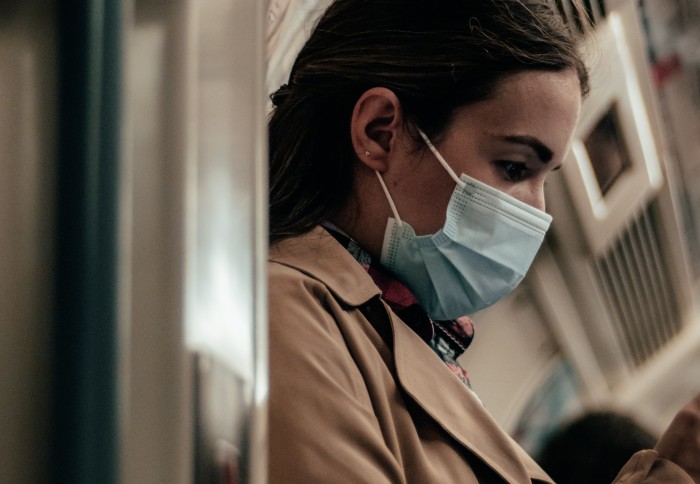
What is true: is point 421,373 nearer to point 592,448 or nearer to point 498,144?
point 498,144

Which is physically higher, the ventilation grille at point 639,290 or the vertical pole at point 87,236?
the vertical pole at point 87,236

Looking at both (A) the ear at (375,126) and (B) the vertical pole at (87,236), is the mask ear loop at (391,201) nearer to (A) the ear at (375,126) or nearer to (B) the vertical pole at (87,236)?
(A) the ear at (375,126)

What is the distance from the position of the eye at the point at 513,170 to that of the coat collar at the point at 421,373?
330 mm

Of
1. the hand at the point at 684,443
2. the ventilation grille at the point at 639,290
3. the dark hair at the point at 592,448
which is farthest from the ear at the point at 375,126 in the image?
the ventilation grille at the point at 639,290

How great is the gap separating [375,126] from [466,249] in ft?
0.86

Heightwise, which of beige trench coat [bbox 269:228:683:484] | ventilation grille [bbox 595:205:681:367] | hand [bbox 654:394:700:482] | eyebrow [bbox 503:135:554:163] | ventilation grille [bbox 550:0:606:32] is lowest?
ventilation grille [bbox 595:205:681:367]

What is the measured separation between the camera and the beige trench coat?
101 centimetres

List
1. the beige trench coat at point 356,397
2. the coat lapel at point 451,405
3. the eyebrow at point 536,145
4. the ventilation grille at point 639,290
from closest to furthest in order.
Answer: the beige trench coat at point 356,397 → the coat lapel at point 451,405 → the eyebrow at point 536,145 → the ventilation grille at point 639,290

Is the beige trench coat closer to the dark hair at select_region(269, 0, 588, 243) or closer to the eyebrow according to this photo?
the dark hair at select_region(269, 0, 588, 243)

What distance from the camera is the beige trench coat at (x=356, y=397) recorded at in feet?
3.33

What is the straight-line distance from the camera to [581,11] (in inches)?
97.6

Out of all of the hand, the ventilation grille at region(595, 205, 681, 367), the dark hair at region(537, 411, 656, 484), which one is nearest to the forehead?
the hand

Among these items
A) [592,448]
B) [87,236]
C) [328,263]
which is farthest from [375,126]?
[592,448]

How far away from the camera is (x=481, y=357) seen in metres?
4.04
